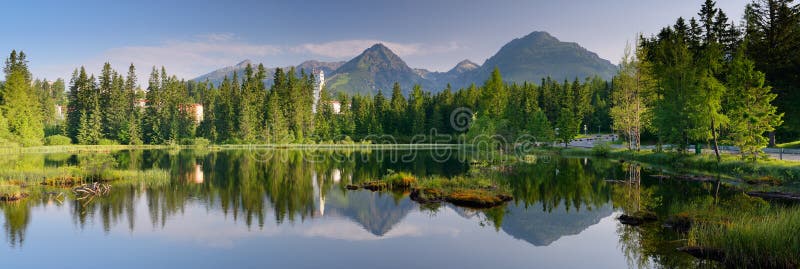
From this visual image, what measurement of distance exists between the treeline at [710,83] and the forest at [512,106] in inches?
5.4

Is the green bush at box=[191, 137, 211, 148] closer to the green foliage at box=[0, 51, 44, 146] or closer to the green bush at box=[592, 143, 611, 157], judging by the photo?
the green foliage at box=[0, 51, 44, 146]

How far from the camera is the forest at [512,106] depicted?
43156mm

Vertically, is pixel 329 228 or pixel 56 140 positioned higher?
pixel 56 140

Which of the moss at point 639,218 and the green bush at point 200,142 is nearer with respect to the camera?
the moss at point 639,218

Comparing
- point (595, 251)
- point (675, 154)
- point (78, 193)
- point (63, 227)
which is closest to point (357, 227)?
point (595, 251)

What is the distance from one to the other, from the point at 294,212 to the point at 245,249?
772 centimetres

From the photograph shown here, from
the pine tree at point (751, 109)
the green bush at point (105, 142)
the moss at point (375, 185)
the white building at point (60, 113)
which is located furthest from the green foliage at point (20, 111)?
the pine tree at point (751, 109)

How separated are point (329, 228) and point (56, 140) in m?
95.7

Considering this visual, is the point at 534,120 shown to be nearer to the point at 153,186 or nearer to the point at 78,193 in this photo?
the point at 153,186

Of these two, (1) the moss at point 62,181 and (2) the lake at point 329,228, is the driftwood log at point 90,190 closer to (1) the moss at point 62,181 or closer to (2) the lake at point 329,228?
(2) the lake at point 329,228

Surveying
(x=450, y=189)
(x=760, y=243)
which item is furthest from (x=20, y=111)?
(x=760, y=243)

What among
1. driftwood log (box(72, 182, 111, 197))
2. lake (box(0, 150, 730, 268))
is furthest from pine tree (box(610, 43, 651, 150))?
driftwood log (box(72, 182, 111, 197))

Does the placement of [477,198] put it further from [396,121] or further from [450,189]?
[396,121]

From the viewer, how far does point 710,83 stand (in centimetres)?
4116
